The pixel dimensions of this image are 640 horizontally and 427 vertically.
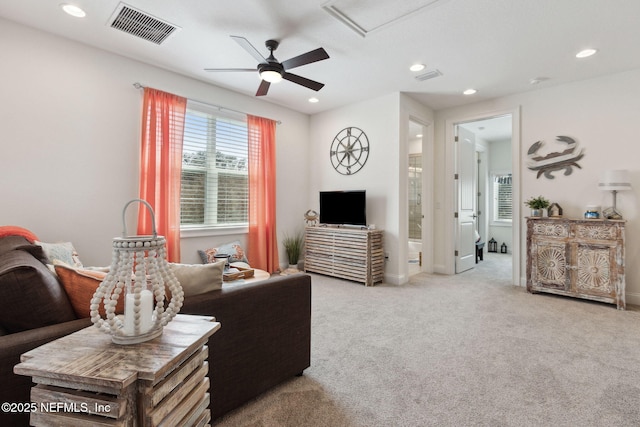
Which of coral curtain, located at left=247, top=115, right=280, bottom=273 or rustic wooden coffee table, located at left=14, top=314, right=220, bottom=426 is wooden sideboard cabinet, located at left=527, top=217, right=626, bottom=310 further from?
rustic wooden coffee table, located at left=14, top=314, right=220, bottom=426

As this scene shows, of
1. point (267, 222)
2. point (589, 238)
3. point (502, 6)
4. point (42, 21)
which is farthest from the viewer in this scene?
point (267, 222)

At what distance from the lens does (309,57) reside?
2654mm

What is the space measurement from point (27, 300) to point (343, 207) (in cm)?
389

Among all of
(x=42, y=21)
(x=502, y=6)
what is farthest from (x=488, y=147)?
(x=42, y=21)

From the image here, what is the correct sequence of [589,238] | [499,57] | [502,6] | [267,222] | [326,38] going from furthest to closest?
1. [267,222]
2. [589,238]
3. [499,57]
4. [326,38]
5. [502,6]

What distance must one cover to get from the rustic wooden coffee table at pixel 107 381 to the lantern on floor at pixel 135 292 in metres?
0.05

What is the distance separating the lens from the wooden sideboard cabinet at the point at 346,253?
4203 millimetres

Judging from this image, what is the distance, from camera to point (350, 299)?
3.59m

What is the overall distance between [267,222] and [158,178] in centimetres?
166

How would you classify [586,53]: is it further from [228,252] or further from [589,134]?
[228,252]

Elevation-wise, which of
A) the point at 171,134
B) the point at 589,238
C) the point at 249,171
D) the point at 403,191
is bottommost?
the point at 589,238

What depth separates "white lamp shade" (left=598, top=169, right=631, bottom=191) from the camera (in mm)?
3309

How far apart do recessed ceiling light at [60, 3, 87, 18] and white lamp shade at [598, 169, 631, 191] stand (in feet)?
17.8

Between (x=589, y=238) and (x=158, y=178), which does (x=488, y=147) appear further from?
(x=158, y=178)
